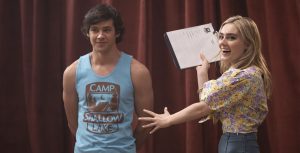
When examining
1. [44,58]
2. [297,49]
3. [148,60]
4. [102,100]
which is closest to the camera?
[102,100]

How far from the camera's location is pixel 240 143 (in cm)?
134

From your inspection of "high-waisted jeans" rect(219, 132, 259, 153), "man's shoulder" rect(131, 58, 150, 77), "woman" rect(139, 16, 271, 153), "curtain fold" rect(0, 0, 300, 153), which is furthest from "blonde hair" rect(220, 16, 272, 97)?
"curtain fold" rect(0, 0, 300, 153)

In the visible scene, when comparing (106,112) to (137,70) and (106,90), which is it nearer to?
(106,90)

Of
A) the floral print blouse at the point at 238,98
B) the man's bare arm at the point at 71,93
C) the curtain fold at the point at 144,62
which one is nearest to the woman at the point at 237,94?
the floral print blouse at the point at 238,98

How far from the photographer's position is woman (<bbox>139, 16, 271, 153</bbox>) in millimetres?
1324

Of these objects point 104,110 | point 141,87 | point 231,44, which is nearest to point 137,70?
point 141,87

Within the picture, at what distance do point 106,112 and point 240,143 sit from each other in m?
0.53

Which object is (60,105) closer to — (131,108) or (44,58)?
(44,58)

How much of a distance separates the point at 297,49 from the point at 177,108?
706 millimetres

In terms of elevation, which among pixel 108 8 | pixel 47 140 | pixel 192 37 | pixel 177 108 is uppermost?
pixel 108 8

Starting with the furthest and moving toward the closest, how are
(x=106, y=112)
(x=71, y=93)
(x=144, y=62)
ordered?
1. (x=144, y=62)
2. (x=71, y=93)
3. (x=106, y=112)

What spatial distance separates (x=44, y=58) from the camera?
7.80ft

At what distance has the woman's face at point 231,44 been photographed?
4.55 ft

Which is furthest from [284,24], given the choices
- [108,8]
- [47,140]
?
[47,140]
